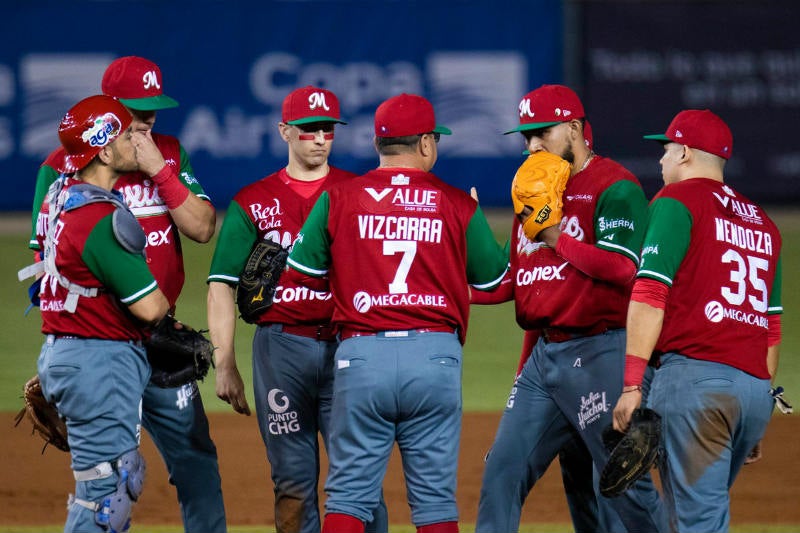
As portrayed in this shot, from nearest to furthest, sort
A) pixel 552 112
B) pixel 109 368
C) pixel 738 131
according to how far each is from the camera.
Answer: pixel 109 368 → pixel 552 112 → pixel 738 131

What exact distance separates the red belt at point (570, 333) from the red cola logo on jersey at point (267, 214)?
138 centimetres

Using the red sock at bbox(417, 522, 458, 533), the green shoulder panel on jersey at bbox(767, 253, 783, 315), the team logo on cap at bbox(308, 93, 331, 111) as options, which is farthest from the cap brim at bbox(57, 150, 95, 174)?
the green shoulder panel on jersey at bbox(767, 253, 783, 315)

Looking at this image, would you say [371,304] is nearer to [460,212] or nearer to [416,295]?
[416,295]

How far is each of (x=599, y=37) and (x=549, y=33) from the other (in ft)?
2.40

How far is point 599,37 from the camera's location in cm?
1616

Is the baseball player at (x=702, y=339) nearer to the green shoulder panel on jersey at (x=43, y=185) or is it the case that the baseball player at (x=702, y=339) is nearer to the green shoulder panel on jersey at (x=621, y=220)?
the green shoulder panel on jersey at (x=621, y=220)

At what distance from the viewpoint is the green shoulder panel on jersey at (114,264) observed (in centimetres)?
493

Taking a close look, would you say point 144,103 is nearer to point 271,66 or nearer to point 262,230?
point 262,230

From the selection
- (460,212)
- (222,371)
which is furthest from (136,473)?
(460,212)

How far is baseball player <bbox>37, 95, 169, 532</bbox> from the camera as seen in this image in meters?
4.96

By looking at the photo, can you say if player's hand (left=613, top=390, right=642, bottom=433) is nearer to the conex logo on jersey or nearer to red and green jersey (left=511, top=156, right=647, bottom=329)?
red and green jersey (left=511, top=156, right=647, bottom=329)

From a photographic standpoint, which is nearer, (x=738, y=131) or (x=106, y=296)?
(x=106, y=296)

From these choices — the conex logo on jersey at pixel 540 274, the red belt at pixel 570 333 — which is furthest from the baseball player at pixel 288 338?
the red belt at pixel 570 333

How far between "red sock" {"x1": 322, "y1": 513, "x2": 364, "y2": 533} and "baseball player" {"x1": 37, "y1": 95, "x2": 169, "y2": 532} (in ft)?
2.63
